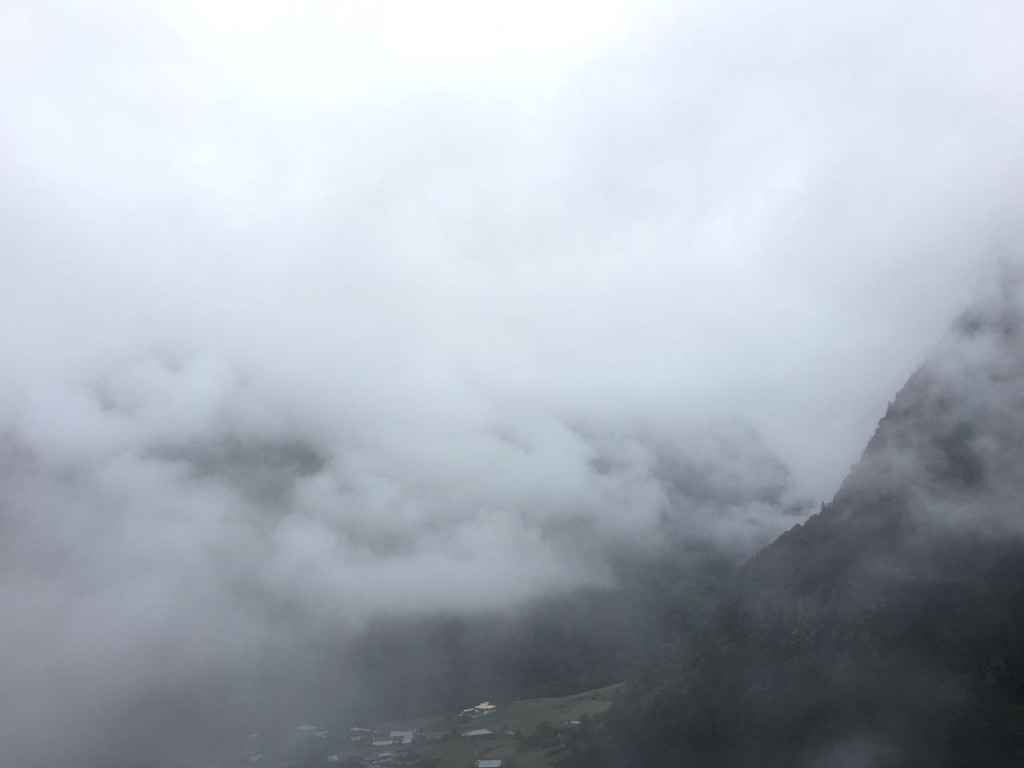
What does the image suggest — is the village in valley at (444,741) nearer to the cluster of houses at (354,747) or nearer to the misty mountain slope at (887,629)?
the cluster of houses at (354,747)

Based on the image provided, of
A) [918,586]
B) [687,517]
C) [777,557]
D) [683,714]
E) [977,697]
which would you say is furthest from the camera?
[687,517]

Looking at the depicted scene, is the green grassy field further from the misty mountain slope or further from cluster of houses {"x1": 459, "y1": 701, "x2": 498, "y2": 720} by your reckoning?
the misty mountain slope

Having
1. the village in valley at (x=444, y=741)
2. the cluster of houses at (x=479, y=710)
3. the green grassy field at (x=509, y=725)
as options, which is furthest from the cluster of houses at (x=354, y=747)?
the cluster of houses at (x=479, y=710)

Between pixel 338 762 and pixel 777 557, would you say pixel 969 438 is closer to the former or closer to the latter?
pixel 777 557

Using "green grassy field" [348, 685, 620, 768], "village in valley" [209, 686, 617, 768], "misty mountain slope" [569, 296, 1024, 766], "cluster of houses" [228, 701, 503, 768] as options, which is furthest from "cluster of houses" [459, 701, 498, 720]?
"misty mountain slope" [569, 296, 1024, 766]

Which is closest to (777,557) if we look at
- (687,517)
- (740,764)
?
(740,764)

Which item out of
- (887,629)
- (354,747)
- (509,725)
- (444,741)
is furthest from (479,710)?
(887,629)
